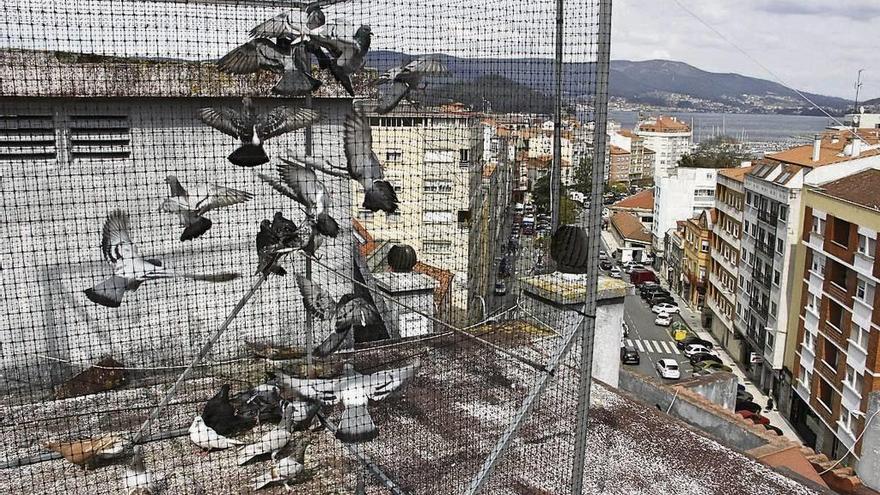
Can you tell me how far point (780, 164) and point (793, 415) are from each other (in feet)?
12.7

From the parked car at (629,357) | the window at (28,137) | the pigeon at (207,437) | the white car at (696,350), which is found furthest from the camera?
the white car at (696,350)

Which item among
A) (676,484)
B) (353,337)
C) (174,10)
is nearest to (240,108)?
(174,10)

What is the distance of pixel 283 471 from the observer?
2.22 m

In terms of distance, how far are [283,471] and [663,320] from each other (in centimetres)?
1484

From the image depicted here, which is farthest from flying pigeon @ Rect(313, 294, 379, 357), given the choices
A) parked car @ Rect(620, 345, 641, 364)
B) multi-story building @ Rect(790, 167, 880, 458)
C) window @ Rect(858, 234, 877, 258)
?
parked car @ Rect(620, 345, 641, 364)

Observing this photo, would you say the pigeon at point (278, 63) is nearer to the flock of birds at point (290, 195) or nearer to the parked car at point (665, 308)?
the flock of birds at point (290, 195)

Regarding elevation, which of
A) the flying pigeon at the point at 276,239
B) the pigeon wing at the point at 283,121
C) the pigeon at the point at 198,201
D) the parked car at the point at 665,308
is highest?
the pigeon wing at the point at 283,121

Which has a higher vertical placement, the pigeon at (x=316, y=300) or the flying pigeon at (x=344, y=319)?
the pigeon at (x=316, y=300)

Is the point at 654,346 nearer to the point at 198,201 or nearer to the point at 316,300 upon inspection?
the point at 316,300

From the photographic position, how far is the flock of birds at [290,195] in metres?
2.20

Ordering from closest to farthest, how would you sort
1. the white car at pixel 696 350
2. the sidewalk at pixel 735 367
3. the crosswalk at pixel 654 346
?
the sidewalk at pixel 735 367 < the white car at pixel 696 350 < the crosswalk at pixel 654 346

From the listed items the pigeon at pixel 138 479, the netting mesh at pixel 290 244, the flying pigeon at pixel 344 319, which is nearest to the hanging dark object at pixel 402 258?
the netting mesh at pixel 290 244

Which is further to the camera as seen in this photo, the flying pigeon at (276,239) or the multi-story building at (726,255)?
the multi-story building at (726,255)

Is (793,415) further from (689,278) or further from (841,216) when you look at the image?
(689,278)
